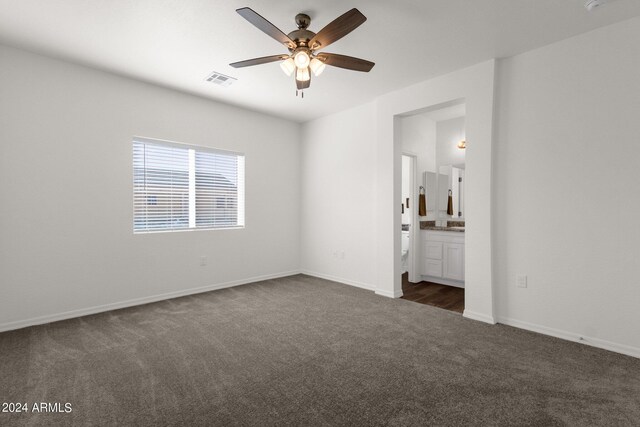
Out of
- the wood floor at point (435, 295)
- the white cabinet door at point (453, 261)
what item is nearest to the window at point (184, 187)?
the wood floor at point (435, 295)

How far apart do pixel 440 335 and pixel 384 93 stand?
3.14 metres

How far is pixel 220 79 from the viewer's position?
12.7 feet

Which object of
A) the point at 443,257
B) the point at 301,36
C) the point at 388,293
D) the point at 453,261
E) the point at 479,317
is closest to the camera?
the point at 301,36

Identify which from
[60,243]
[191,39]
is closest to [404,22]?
[191,39]

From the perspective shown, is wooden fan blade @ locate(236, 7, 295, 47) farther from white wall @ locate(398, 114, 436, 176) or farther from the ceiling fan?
white wall @ locate(398, 114, 436, 176)

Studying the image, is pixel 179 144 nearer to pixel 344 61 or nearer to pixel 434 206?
pixel 344 61

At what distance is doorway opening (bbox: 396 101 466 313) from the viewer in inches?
193

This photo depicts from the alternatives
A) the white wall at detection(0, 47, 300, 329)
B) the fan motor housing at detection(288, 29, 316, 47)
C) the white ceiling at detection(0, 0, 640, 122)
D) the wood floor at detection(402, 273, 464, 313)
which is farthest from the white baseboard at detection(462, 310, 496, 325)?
the white wall at detection(0, 47, 300, 329)

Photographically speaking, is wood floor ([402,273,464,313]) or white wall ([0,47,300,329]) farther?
wood floor ([402,273,464,313])

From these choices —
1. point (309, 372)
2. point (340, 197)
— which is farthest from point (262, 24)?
point (340, 197)

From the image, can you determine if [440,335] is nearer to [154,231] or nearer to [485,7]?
[485,7]

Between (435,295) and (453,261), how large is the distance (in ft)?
2.54

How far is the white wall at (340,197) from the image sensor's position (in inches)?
187

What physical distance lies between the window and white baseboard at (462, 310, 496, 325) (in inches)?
136
